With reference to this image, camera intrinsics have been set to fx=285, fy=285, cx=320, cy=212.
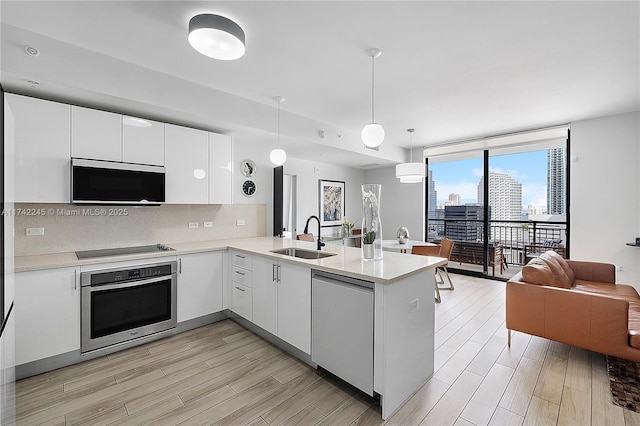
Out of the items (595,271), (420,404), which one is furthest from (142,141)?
(595,271)

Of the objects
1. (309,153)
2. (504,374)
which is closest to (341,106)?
(309,153)

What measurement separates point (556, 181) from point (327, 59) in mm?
4536

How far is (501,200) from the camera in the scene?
17.7 feet

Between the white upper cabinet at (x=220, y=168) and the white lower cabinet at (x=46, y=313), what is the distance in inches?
61.6

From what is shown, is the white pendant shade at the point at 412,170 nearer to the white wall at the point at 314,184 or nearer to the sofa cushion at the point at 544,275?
the white wall at the point at 314,184

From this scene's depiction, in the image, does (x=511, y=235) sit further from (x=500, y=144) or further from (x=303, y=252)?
(x=303, y=252)

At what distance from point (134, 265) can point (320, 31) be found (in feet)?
8.55

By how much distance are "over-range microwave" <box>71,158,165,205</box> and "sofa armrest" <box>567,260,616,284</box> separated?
4.98m

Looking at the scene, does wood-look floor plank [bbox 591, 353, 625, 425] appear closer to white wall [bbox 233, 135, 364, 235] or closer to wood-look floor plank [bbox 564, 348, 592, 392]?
wood-look floor plank [bbox 564, 348, 592, 392]

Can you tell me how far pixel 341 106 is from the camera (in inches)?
142

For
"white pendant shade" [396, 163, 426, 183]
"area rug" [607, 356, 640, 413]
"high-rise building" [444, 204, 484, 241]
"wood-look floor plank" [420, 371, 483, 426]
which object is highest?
"white pendant shade" [396, 163, 426, 183]

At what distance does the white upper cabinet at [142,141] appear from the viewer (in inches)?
111

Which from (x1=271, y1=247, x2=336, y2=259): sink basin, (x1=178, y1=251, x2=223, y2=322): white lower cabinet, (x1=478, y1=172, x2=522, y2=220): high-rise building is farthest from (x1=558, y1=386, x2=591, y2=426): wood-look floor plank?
(x1=478, y1=172, x2=522, y2=220): high-rise building

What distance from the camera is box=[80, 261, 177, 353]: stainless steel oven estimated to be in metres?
2.46
